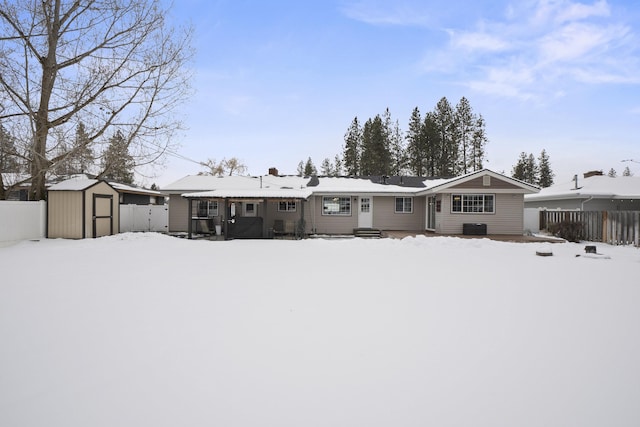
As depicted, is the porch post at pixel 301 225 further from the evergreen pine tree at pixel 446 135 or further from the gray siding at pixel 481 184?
the evergreen pine tree at pixel 446 135

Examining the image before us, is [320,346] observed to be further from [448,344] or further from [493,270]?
[493,270]

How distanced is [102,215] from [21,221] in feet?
10.3

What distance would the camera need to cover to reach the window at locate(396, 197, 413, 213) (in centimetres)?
1975

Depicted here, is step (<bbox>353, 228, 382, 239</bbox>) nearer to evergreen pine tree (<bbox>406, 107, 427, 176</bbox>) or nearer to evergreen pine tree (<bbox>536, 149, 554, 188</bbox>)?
evergreen pine tree (<bbox>406, 107, 427, 176</bbox>)

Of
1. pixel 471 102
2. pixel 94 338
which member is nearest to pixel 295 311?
pixel 94 338

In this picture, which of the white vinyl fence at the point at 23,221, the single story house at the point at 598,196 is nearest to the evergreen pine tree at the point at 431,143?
the single story house at the point at 598,196

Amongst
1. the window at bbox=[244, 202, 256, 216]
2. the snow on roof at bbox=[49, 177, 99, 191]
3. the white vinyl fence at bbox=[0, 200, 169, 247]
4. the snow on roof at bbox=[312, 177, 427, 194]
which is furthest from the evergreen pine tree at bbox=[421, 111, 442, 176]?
the snow on roof at bbox=[49, 177, 99, 191]

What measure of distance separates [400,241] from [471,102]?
96.5ft

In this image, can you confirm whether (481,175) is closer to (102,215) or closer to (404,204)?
(404,204)

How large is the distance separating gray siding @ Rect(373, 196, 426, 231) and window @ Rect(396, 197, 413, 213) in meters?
0.21

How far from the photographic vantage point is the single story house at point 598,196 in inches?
800

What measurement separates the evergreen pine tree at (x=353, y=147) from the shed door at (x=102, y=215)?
30.6 m

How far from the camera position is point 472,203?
675 inches

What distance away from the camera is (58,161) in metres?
15.1
